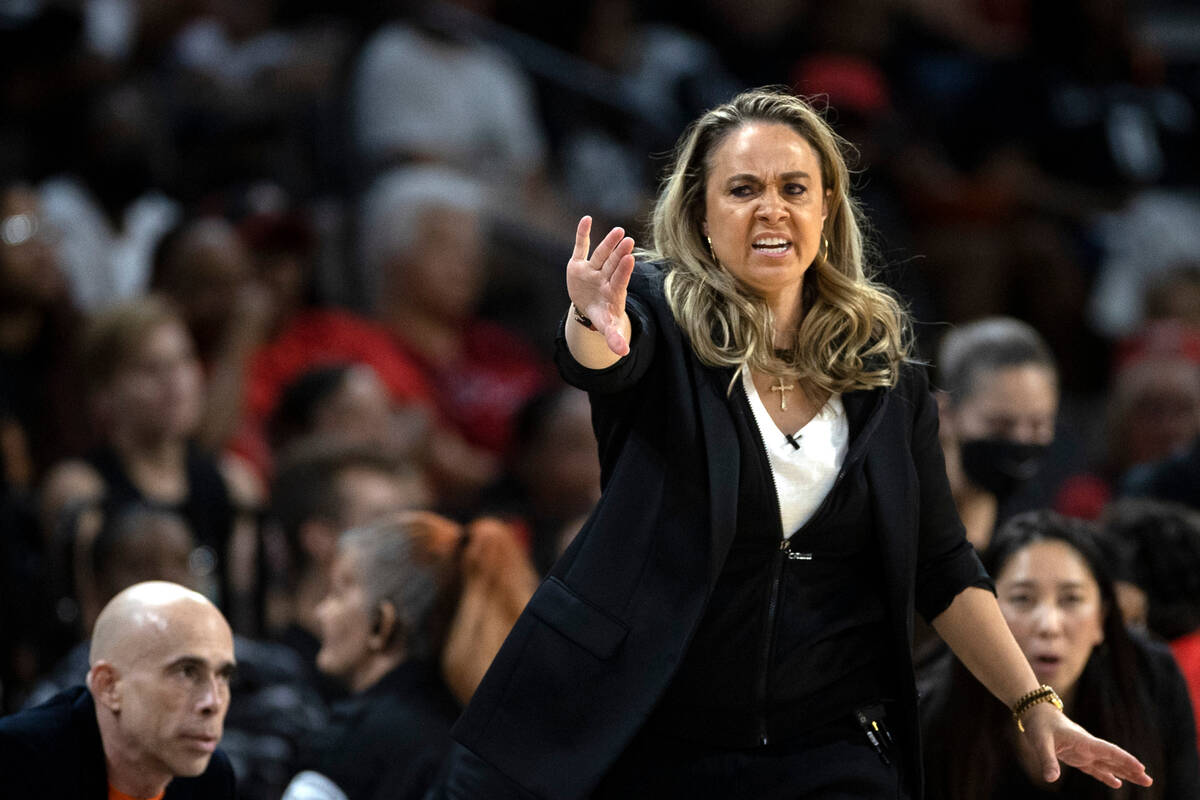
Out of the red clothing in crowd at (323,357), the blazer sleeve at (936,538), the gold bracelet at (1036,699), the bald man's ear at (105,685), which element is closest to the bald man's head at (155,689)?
the bald man's ear at (105,685)

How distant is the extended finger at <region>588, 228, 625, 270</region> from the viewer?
8.76 ft

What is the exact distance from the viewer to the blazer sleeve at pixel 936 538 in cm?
304

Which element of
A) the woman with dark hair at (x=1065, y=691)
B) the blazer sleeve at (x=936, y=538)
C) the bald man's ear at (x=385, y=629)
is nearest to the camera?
the blazer sleeve at (x=936, y=538)

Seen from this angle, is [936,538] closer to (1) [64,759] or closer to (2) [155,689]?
(2) [155,689]

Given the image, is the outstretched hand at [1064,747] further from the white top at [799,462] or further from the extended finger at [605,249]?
the extended finger at [605,249]

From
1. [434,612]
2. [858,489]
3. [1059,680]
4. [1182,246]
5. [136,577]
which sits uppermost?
[1182,246]

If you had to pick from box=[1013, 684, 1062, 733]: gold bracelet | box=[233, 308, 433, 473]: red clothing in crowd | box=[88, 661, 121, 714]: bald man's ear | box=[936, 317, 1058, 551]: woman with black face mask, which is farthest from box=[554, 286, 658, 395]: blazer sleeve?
box=[233, 308, 433, 473]: red clothing in crowd

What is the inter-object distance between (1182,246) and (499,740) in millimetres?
7188

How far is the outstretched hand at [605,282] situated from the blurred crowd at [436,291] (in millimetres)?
1071

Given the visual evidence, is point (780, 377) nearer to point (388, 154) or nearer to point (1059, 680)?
point (1059, 680)

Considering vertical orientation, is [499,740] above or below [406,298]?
below

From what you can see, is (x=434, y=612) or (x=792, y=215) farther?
(x=434, y=612)

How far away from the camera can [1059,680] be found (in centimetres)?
373

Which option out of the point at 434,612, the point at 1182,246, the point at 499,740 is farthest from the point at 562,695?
→ the point at 1182,246
